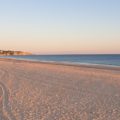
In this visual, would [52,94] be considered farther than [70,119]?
Yes

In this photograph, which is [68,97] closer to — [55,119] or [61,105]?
[61,105]

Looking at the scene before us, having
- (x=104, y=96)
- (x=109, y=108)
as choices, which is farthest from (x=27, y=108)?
(x=104, y=96)

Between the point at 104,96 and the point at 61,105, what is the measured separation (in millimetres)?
3469

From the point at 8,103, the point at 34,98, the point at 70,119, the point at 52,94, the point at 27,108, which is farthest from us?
the point at 52,94

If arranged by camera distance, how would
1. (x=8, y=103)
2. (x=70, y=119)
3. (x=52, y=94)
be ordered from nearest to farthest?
(x=70, y=119)
(x=8, y=103)
(x=52, y=94)

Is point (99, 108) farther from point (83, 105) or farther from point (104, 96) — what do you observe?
point (104, 96)

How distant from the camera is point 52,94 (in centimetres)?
1688

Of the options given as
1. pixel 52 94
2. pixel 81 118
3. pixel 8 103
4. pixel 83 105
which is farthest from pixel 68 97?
pixel 81 118

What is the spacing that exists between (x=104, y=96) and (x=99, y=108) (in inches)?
132

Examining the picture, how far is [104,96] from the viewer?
1628 centimetres

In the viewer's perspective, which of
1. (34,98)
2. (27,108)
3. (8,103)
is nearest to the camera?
(27,108)

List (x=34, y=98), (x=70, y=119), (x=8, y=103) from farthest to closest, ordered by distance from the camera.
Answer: (x=34, y=98), (x=8, y=103), (x=70, y=119)

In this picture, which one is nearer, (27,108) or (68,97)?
(27,108)

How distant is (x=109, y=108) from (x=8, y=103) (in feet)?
13.6
